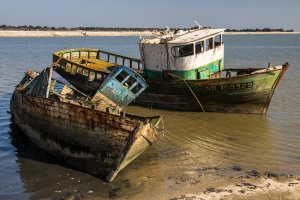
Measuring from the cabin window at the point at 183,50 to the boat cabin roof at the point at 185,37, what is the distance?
30 centimetres

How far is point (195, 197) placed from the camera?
8.09 meters

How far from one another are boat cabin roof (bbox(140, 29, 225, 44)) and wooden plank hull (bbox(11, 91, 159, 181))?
6.55 m

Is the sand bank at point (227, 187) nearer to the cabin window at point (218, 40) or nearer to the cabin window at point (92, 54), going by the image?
the cabin window at point (218, 40)

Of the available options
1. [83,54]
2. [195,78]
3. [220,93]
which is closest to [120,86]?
[195,78]

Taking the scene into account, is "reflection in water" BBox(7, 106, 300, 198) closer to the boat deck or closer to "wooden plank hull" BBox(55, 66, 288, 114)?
"wooden plank hull" BBox(55, 66, 288, 114)

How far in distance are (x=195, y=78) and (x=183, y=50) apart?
52.3 inches

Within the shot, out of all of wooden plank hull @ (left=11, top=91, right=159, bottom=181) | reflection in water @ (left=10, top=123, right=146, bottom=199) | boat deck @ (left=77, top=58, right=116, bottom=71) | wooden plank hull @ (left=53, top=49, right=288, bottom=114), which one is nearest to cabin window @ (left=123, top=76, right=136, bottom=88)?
wooden plank hull @ (left=53, top=49, right=288, bottom=114)

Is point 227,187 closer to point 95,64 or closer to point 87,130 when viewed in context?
point 87,130

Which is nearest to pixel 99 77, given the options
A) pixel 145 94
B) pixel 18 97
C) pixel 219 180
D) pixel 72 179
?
pixel 145 94

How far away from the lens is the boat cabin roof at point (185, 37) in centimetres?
1547

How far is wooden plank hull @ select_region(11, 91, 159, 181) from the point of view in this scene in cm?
915

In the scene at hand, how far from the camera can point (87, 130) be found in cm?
962

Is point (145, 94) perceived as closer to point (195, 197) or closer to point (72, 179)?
point (72, 179)

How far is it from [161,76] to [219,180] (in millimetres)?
8005
